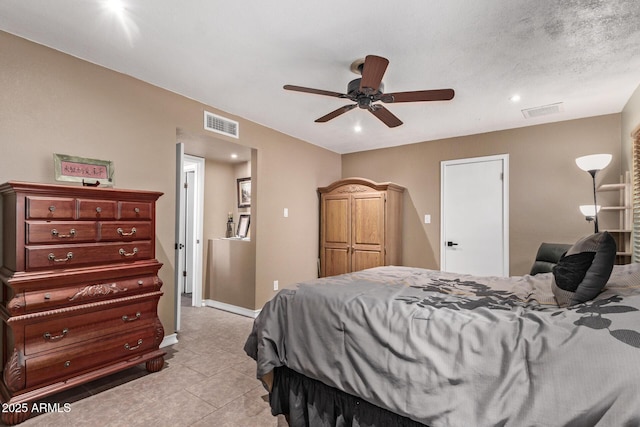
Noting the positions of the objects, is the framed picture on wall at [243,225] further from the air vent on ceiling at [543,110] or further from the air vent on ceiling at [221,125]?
the air vent on ceiling at [543,110]

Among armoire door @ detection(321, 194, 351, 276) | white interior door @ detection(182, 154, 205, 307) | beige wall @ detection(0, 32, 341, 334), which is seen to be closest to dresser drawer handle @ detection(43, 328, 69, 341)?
beige wall @ detection(0, 32, 341, 334)

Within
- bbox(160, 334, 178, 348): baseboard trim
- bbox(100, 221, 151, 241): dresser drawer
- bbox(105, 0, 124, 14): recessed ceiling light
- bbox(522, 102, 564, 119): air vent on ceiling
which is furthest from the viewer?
bbox(522, 102, 564, 119): air vent on ceiling

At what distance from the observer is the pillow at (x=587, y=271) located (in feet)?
4.76

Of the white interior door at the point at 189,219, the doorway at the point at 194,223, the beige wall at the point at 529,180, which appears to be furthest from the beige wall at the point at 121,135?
the beige wall at the point at 529,180

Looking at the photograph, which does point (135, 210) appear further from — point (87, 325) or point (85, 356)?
point (85, 356)

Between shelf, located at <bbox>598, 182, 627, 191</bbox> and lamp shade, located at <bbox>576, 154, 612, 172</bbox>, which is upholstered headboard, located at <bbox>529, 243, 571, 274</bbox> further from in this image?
lamp shade, located at <bbox>576, 154, 612, 172</bbox>

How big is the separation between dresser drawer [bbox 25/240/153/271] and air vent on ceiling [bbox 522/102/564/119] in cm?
417

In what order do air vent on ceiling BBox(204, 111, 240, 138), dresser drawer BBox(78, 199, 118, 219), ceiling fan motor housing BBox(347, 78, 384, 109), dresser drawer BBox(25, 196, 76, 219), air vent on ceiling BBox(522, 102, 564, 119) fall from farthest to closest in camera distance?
air vent on ceiling BBox(204, 111, 240, 138), air vent on ceiling BBox(522, 102, 564, 119), ceiling fan motor housing BBox(347, 78, 384, 109), dresser drawer BBox(78, 199, 118, 219), dresser drawer BBox(25, 196, 76, 219)

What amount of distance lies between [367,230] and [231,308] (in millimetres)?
2246

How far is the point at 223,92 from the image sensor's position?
3.14 metres

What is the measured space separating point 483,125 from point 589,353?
141 inches

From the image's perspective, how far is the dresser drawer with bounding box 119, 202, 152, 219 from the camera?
2.42 m

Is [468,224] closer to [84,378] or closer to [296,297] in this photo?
[296,297]

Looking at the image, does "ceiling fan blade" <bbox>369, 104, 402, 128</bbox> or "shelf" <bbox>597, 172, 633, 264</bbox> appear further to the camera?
"shelf" <bbox>597, 172, 633, 264</bbox>
